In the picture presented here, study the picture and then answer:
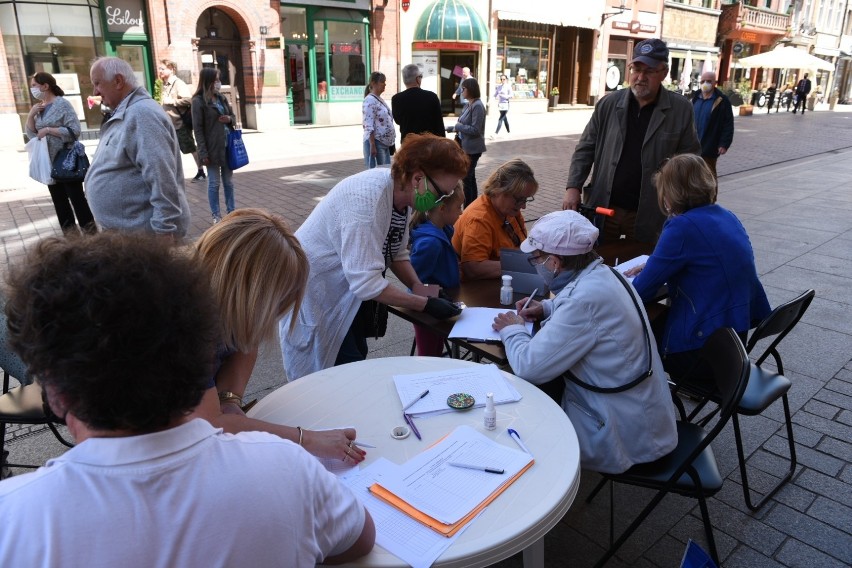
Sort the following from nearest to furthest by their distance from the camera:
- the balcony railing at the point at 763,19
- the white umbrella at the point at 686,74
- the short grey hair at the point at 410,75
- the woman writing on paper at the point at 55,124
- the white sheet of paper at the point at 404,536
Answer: the white sheet of paper at the point at 404,536, the woman writing on paper at the point at 55,124, the short grey hair at the point at 410,75, the white umbrella at the point at 686,74, the balcony railing at the point at 763,19

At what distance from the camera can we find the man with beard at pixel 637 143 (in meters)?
3.93

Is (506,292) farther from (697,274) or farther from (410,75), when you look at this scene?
(410,75)

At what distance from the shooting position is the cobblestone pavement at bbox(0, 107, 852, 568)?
236 cm

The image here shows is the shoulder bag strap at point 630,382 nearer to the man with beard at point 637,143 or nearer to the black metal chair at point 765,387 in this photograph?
the black metal chair at point 765,387

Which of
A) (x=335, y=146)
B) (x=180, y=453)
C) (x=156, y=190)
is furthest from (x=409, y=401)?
(x=335, y=146)

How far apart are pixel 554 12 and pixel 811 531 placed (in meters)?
23.4

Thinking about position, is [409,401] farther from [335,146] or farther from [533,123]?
[533,123]

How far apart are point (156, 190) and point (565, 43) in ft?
81.7

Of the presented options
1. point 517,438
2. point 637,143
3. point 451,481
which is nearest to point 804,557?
point 517,438

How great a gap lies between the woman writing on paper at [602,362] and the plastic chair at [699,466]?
0.07 meters

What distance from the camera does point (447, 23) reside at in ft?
61.7

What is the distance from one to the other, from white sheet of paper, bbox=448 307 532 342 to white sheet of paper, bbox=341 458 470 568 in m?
1.00

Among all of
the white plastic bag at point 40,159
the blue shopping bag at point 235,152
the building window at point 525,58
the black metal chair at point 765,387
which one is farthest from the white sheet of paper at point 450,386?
the building window at point 525,58

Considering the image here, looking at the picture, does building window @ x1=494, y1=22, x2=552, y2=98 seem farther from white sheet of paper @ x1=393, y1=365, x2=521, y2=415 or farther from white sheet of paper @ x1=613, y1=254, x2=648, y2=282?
white sheet of paper @ x1=393, y1=365, x2=521, y2=415
